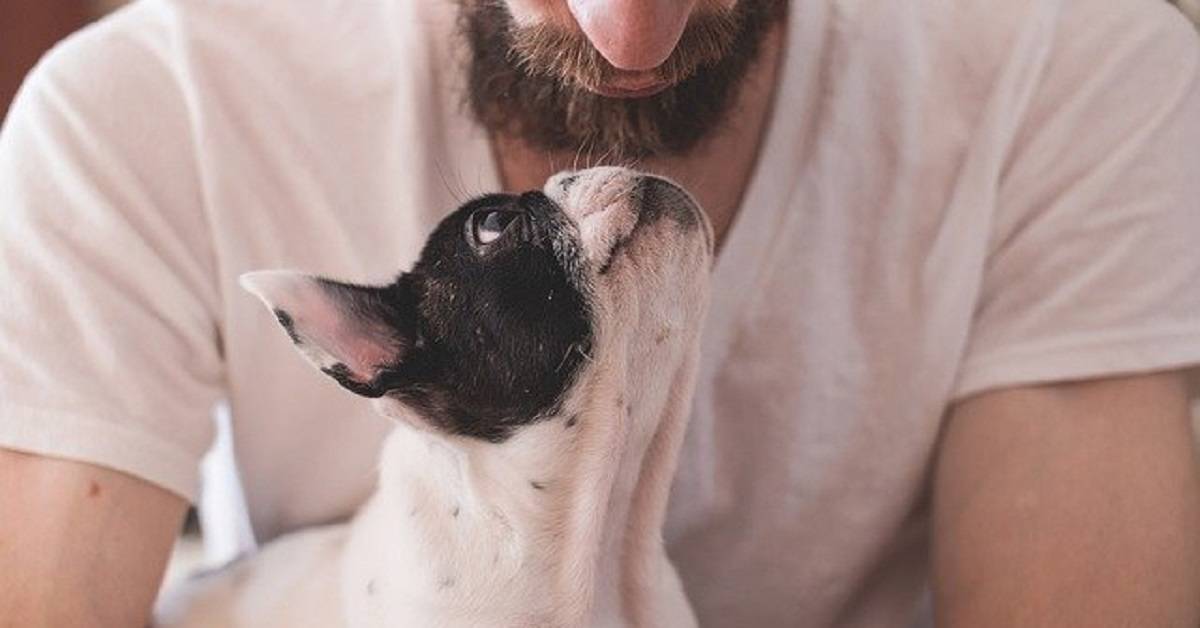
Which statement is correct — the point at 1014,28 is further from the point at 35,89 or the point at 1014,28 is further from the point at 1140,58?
the point at 35,89

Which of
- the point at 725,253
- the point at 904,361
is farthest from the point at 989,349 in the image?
the point at 725,253

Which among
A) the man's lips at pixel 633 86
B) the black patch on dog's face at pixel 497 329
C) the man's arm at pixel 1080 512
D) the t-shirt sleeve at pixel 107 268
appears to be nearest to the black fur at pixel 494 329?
the black patch on dog's face at pixel 497 329

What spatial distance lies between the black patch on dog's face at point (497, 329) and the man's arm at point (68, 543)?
0.25m

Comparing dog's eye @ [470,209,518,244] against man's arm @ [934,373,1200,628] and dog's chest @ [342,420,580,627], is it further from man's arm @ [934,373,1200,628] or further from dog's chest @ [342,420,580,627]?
man's arm @ [934,373,1200,628]

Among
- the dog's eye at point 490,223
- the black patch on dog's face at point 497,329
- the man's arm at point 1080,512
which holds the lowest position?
the man's arm at point 1080,512

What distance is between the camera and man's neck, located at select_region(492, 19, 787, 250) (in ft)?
3.01

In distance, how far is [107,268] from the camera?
35.0 inches

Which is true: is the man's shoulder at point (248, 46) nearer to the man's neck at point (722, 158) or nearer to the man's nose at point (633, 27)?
the man's neck at point (722, 158)

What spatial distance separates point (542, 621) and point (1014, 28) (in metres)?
0.47

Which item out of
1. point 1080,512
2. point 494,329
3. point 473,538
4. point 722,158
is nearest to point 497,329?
point 494,329

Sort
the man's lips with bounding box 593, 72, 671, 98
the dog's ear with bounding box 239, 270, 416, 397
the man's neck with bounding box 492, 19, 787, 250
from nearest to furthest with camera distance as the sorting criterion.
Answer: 1. the dog's ear with bounding box 239, 270, 416, 397
2. the man's lips with bounding box 593, 72, 671, 98
3. the man's neck with bounding box 492, 19, 787, 250

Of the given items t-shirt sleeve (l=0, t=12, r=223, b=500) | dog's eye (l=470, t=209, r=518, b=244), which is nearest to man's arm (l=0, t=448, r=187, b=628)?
t-shirt sleeve (l=0, t=12, r=223, b=500)

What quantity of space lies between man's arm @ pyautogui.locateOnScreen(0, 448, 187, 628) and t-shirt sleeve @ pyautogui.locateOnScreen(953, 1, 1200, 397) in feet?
1.69

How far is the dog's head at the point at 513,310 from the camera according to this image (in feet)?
2.37
